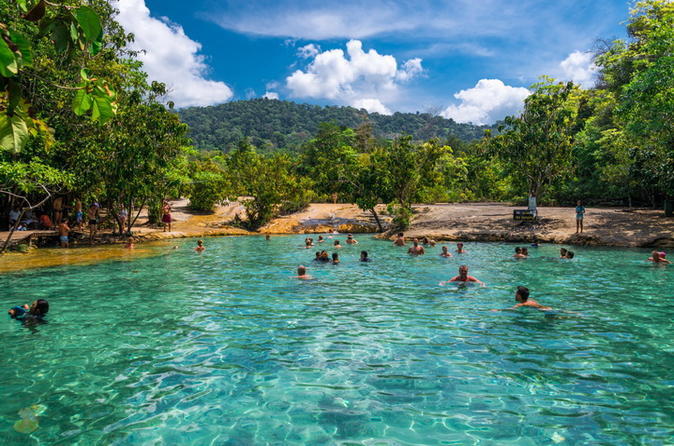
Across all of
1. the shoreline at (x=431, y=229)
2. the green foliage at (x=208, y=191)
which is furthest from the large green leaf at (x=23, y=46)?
the green foliage at (x=208, y=191)

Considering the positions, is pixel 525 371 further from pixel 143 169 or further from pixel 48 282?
Answer: pixel 143 169

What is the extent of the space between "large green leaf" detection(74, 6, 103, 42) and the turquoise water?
426 cm

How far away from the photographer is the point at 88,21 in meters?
2.27

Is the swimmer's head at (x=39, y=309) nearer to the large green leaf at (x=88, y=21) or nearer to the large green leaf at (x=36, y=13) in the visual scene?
the large green leaf at (x=36, y=13)

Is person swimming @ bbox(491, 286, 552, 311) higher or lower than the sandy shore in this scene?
lower

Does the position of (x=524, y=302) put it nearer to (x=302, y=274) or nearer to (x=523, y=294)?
(x=523, y=294)

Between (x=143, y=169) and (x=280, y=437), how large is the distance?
21530 mm

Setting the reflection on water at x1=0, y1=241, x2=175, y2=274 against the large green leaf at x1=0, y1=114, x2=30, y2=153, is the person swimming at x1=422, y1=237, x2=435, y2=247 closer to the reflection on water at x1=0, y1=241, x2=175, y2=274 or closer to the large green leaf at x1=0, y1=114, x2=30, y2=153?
the reflection on water at x1=0, y1=241, x2=175, y2=274

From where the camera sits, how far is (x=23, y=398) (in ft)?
18.6

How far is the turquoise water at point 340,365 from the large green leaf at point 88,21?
4264 mm

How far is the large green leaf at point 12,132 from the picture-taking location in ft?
7.68

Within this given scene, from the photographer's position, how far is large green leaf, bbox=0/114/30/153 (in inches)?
92.1

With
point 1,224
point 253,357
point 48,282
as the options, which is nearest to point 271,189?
point 1,224

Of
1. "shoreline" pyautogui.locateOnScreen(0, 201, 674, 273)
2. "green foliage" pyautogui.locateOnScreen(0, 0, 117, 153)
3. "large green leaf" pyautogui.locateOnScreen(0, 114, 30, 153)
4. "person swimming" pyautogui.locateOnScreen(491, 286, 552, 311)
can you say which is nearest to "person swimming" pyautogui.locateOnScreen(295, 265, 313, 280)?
"person swimming" pyautogui.locateOnScreen(491, 286, 552, 311)
